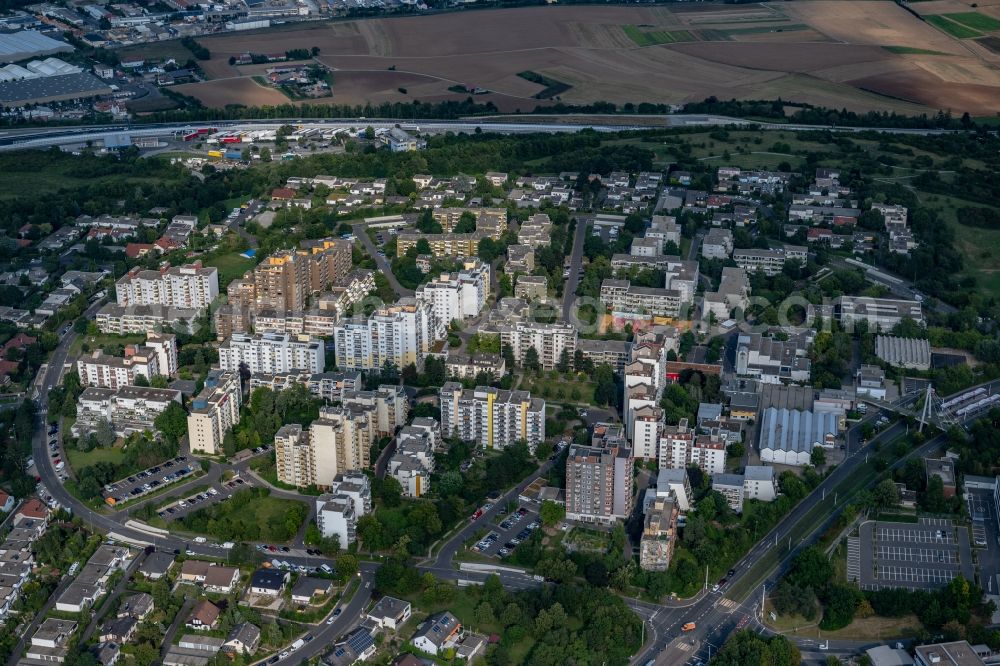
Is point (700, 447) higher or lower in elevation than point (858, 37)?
lower

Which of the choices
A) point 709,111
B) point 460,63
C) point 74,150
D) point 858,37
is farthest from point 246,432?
point 858,37

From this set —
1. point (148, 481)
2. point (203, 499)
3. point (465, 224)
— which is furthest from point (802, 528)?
point (465, 224)

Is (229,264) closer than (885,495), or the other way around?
(885,495)

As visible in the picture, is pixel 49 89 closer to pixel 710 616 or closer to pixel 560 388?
pixel 560 388

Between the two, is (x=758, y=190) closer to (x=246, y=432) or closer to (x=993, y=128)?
(x=993, y=128)

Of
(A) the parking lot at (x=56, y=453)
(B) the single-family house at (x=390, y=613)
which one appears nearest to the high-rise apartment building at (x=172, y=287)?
(A) the parking lot at (x=56, y=453)

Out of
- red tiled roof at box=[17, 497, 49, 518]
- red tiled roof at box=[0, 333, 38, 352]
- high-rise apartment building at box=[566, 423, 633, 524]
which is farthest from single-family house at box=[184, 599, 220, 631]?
red tiled roof at box=[0, 333, 38, 352]

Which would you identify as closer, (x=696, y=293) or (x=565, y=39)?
(x=696, y=293)
